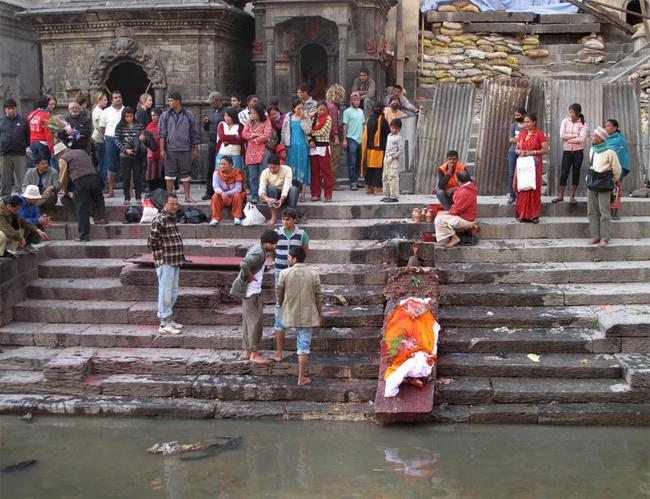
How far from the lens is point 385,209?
12.5 metres

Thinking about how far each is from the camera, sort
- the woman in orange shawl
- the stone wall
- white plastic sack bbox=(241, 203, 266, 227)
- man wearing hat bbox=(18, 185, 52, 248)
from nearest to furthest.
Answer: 1. man wearing hat bbox=(18, 185, 52, 248)
2. white plastic sack bbox=(241, 203, 266, 227)
3. the woman in orange shawl
4. the stone wall

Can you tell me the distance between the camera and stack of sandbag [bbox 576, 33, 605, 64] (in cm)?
2038

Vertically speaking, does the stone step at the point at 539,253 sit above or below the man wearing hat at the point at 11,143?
below

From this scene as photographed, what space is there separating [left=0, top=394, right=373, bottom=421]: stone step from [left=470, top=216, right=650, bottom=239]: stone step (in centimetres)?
373

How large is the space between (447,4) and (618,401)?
14.5 m

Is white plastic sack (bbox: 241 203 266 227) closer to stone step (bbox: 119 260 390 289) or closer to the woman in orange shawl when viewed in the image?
stone step (bbox: 119 260 390 289)

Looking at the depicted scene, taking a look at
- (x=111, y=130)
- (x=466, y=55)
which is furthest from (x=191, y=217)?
(x=466, y=55)

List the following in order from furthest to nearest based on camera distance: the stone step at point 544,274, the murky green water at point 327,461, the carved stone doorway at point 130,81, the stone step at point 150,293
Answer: the carved stone doorway at point 130,81
the stone step at point 544,274
the stone step at point 150,293
the murky green water at point 327,461

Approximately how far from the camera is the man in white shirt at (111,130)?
46.2 feet

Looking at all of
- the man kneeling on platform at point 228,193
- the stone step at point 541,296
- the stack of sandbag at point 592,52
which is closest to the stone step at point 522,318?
the stone step at point 541,296

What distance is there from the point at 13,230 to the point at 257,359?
3.65 m

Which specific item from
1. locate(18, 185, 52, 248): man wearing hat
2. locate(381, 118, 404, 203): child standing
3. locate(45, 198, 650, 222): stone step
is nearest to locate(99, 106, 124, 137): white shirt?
locate(45, 198, 650, 222): stone step

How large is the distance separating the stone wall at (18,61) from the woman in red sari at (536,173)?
39.9 feet

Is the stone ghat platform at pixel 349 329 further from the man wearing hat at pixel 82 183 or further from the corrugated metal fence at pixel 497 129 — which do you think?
the corrugated metal fence at pixel 497 129
